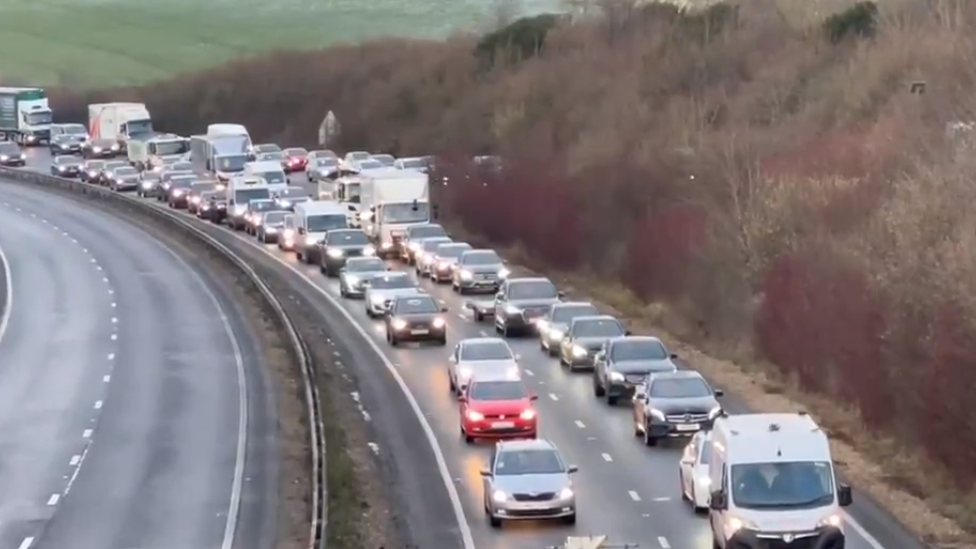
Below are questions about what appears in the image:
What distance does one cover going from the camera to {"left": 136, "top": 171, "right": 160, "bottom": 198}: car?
95438 mm

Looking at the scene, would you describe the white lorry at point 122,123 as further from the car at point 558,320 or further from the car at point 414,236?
the car at point 558,320

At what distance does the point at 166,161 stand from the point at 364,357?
56164mm

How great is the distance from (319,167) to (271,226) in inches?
953

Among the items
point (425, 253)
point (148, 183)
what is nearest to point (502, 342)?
point (425, 253)

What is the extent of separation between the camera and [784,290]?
43531 mm

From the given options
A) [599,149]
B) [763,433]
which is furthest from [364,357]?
[599,149]

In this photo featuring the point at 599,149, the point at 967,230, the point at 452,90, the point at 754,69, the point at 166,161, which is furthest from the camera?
the point at 452,90

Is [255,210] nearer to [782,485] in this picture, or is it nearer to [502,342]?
[502,342]

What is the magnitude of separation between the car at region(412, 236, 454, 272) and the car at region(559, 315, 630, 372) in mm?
19178

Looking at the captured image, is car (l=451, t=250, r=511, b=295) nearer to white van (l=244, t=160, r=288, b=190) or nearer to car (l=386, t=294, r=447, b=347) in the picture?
car (l=386, t=294, r=447, b=347)

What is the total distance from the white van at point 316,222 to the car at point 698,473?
39032 millimetres

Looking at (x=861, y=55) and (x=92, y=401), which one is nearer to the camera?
(x=92, y=401)

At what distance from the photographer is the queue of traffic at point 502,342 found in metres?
24.4

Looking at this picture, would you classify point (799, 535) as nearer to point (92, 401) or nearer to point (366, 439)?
point (366, 439)
